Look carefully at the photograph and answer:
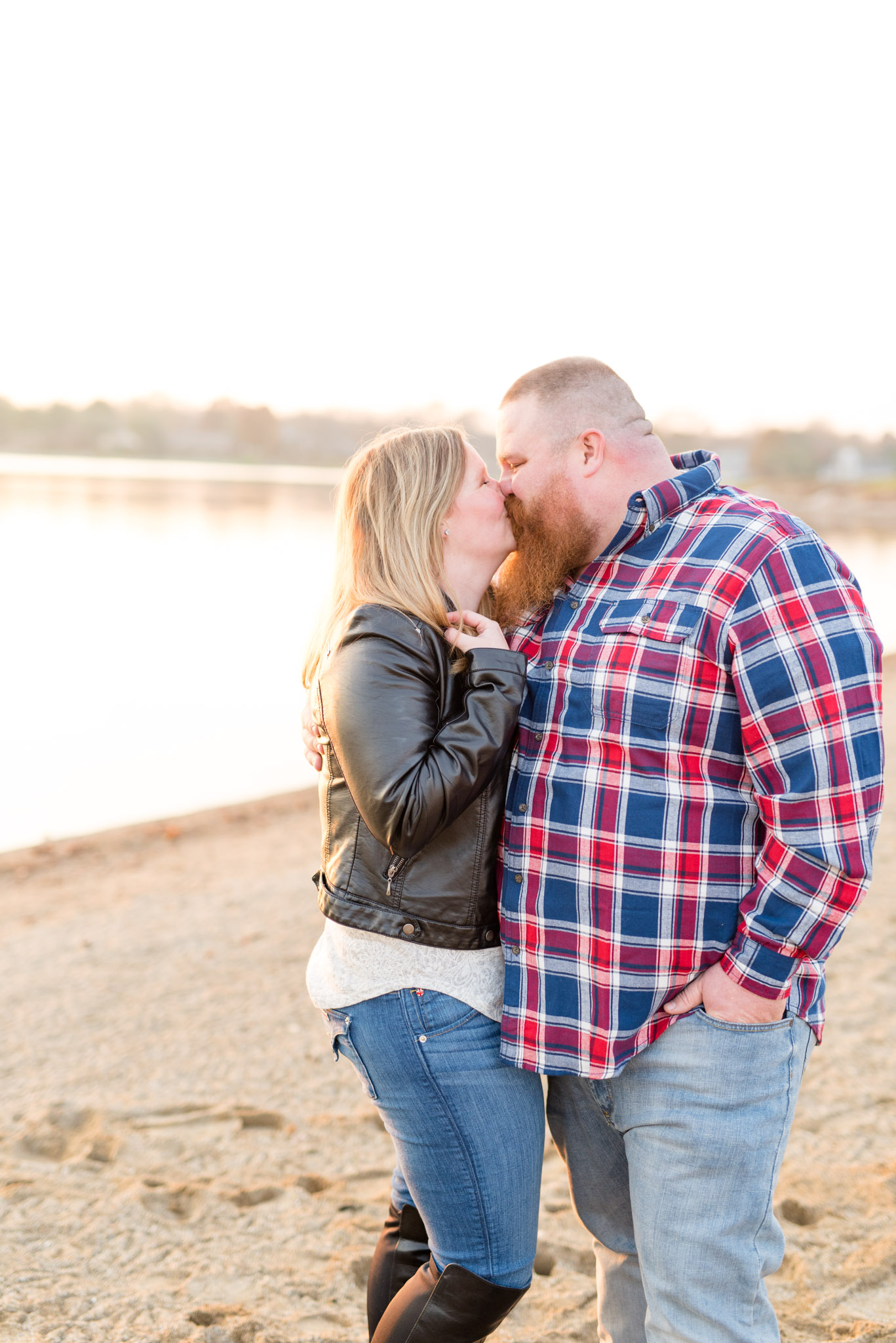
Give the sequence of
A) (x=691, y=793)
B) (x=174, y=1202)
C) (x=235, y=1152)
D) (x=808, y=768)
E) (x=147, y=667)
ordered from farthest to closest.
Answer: (x=147, y=667) < (x=235, y=1152) < (x=174, y=1202) < (x=691, y=793) < (x=808, y=768)

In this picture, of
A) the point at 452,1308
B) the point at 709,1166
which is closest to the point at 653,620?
the point at 709,1166

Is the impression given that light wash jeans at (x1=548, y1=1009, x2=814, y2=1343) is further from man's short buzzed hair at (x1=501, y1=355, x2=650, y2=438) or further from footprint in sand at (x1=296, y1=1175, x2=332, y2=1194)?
footprint in sand at (x1=296, y1=1175, x2=332, y2=1194)

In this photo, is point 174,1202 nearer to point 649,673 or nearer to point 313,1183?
point 313,1183

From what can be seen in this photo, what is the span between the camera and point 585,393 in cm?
241

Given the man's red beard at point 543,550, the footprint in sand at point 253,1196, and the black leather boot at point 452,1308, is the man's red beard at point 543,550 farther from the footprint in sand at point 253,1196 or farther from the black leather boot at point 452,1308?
the footprint in sand at point 253,1196

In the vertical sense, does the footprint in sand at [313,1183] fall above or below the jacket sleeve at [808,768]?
below

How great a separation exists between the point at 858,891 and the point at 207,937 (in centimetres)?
446

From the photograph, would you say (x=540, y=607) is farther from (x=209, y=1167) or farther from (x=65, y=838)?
(x=65, y=838)

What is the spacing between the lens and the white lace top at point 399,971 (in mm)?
2010

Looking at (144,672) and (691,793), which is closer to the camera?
(691,793)

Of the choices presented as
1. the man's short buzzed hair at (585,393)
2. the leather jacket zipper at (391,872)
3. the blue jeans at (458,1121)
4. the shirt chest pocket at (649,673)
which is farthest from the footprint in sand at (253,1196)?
the man's short buzzed hair at (585,393)

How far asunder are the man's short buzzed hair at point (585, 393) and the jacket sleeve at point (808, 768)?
728 millimetres

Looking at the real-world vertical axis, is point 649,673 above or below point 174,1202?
above

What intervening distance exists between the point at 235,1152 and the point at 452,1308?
72.4 inches
